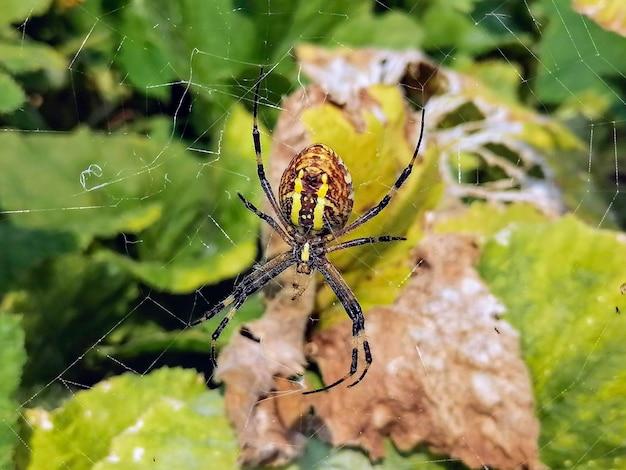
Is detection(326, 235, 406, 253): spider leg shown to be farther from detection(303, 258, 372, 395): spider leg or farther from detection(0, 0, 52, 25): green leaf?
detection(0, 0, 52, 25): green leaf

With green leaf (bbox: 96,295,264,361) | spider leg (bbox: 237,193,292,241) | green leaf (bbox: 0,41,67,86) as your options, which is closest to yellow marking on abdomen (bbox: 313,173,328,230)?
spider leg (bbox: 237,193,292,241)

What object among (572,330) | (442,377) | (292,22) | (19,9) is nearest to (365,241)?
(442,377)

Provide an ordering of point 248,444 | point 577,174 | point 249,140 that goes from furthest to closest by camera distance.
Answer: point 577,174 < point 249,140 < point 248,444

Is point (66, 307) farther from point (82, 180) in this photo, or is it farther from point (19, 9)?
point (19, 9)

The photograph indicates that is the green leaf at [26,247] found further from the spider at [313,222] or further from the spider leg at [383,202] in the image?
the spider leg at [383,202]

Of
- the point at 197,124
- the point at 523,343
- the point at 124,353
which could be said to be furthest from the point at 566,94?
the point at 124,353

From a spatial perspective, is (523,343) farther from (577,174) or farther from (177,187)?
(177,187)

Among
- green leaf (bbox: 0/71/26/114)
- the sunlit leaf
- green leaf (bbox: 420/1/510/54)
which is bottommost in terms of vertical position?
green leaf (bbox: 420/1/510/54)
